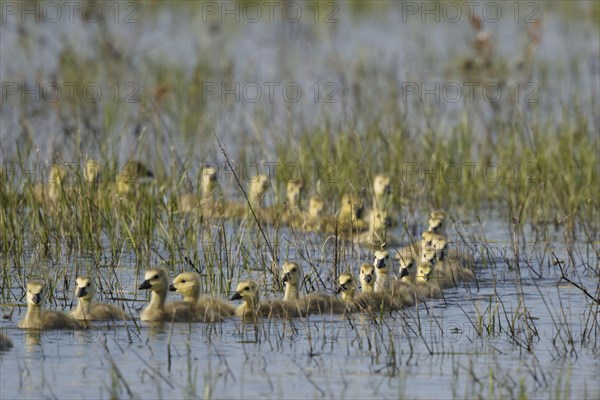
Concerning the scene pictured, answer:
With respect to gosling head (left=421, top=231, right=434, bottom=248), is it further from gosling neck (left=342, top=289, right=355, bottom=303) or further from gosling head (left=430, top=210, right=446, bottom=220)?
gosling neck (left=342, top=289, right=355, bottom=303)

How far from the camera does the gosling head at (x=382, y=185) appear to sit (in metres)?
12.3

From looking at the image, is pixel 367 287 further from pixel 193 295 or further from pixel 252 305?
pixel 193 295

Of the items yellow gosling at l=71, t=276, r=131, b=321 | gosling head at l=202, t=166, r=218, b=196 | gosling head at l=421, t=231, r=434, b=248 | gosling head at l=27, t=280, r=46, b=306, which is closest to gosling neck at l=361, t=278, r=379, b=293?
gosling head at l=421, t=231, r=434, b=248

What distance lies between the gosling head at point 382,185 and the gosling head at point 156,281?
3465 mm

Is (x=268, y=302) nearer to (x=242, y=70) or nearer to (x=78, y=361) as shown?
(x=78, y=361)

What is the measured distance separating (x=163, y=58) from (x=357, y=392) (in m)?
12.5

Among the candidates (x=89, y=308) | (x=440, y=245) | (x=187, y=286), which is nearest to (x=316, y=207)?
(x=440, y=245)

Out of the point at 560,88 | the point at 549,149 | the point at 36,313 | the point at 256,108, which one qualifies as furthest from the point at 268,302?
the point at 560,88

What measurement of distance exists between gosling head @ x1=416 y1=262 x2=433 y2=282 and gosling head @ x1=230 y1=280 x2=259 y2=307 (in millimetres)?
1515

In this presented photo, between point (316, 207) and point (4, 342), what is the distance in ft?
14.7

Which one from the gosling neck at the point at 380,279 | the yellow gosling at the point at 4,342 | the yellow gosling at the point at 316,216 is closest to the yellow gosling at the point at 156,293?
the yellow gosling at the point at 4,342

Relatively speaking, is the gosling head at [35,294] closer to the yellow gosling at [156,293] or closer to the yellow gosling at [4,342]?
the yellow gosling at [4,342]

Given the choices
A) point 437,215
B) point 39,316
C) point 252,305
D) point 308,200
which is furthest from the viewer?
point 308,200

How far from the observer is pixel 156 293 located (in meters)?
8.95
